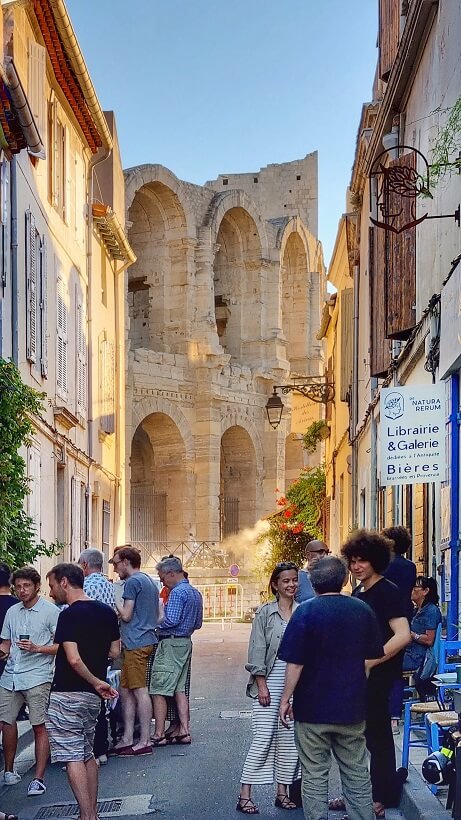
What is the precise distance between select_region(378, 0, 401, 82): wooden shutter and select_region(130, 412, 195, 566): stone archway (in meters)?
21.4

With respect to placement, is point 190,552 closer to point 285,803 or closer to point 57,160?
point 57,160

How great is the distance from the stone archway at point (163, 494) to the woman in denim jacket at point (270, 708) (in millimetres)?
30316

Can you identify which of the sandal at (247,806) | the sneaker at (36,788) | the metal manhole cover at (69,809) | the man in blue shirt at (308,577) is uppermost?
the man in blue shirt at (308,577)

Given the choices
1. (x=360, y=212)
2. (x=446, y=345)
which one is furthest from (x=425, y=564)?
(x=360, y=212)

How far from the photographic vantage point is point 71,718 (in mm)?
7125

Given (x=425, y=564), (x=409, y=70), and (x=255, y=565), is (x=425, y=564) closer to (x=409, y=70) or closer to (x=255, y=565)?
(x=409, y=70)

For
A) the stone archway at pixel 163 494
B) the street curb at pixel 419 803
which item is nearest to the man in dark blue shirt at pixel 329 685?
the street curb at pixel 419 803

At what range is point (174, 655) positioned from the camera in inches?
432

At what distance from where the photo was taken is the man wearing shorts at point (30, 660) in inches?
347

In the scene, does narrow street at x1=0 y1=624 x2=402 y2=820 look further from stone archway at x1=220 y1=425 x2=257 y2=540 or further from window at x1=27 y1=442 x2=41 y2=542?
stone archway at x1=220 y1=425 x2=257 y2=540

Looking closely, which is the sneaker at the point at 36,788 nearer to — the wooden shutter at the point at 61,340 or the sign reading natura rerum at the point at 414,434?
the sign reading natura rerum at the point at 414,434

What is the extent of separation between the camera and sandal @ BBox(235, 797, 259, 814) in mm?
8016

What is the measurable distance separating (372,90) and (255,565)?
16.0 metres

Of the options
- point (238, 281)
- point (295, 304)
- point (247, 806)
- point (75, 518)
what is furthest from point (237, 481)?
point (247, 806)
